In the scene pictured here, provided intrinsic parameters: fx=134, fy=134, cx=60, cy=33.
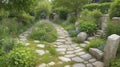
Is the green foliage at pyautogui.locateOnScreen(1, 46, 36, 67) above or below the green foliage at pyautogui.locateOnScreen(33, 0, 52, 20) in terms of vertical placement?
below

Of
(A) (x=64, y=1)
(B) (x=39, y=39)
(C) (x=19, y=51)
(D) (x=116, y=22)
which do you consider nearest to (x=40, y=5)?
(A) (x=64, y=1)

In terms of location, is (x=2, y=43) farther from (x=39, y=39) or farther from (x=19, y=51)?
(x=39, y=39)

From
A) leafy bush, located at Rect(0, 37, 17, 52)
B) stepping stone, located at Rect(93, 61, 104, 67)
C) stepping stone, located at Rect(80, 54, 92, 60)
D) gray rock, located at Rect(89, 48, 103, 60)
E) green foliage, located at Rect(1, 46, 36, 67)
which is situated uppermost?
leafy bush, located at Rect(0, 37, 17, 52)

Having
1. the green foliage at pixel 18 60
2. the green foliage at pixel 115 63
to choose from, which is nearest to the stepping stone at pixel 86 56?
the green foliage at pixel 115 63

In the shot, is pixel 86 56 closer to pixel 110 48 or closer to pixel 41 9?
pixel 110 48

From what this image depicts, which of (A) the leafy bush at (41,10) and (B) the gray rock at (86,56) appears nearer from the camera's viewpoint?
(B) the gray rock at (86,56)

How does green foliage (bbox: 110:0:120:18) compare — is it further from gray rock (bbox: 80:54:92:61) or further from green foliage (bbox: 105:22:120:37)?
gray rock (bbox: 80:54:92:61)

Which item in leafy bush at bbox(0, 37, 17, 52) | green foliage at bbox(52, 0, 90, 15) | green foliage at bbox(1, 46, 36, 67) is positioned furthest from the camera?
green foliage at bbox(52, 0, 90, 15)

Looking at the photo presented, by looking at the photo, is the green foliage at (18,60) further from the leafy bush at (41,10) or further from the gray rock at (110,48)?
the leafy bush at (41,10)

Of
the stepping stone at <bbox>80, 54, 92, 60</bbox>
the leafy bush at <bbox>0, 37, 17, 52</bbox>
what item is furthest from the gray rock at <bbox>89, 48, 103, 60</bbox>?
the leafy bush at <bbox>0, 37, 17, 52</bbox>

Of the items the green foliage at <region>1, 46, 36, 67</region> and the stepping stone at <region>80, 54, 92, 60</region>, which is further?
the stepping stone at <region>80, 54, 92, 60</region>

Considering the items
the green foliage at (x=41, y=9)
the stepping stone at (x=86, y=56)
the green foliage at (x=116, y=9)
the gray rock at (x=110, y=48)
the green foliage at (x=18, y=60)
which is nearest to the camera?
the green foliage at (x=18, y=60)

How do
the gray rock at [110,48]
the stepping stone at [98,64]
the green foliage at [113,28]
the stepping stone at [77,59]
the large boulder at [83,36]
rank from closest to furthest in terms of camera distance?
the gray rock at [110,48], the stepping stone at [98,64], the stepping stone at [77,59], the green foliage at [113,28], the large boulder at [83,36]

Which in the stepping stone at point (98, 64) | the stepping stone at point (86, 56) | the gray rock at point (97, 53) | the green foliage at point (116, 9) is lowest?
the stepping stone at point (98, 64)
